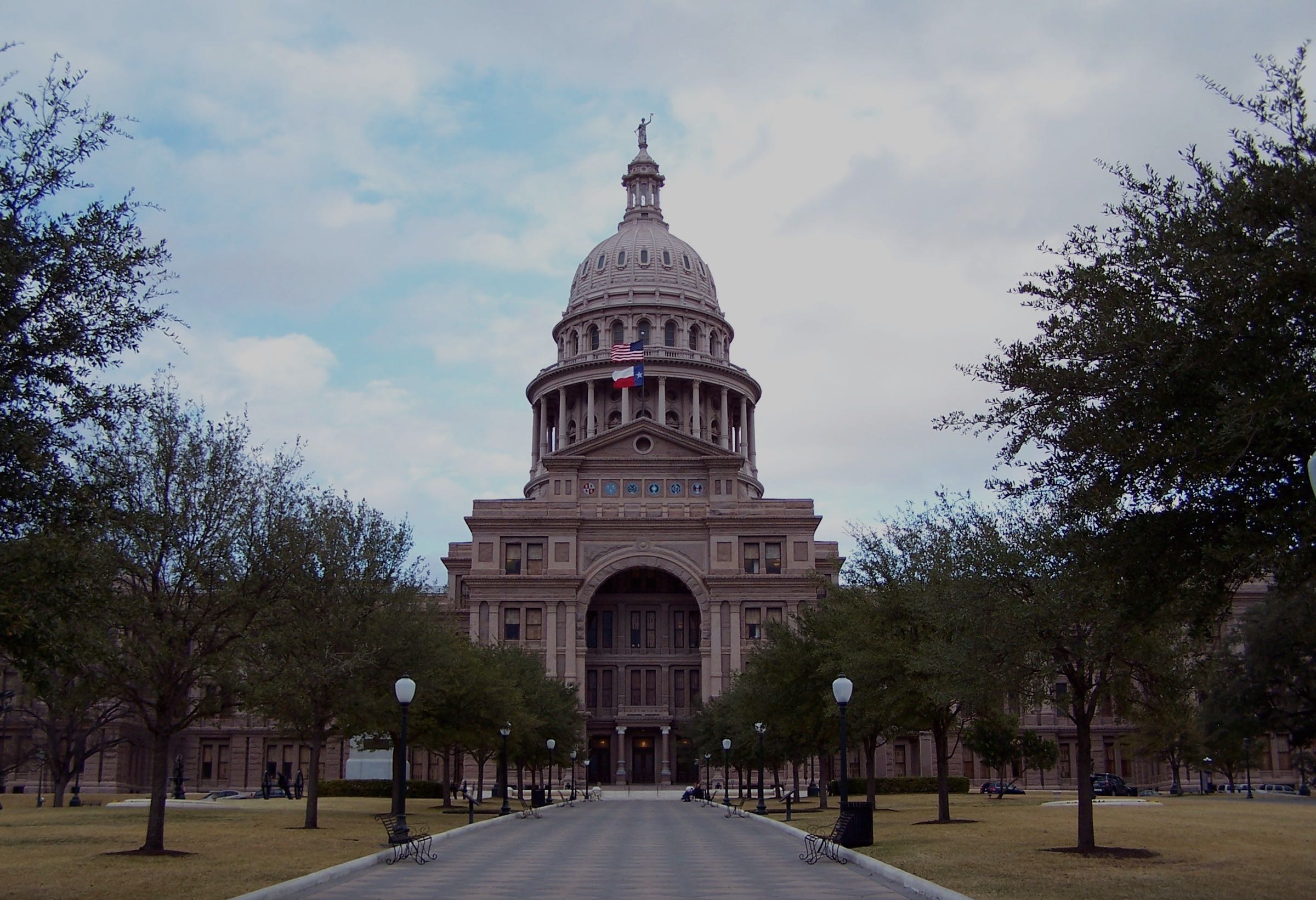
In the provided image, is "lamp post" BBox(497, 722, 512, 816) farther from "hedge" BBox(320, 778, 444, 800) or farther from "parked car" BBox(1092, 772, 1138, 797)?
"parked car" BBox(1092, 772, 1138, 797)

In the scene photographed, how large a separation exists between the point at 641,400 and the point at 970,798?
62.0 meters

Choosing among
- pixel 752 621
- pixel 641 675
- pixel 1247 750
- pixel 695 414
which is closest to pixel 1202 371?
pixel 1247 750

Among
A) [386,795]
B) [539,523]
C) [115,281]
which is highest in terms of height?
[539,523]

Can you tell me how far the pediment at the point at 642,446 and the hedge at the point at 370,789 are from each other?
31121 mm

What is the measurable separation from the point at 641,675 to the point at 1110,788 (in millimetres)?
37960

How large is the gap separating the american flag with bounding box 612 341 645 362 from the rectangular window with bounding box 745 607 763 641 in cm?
2899

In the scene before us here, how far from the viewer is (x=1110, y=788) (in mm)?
80562

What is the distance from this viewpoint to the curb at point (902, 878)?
62.9 ft

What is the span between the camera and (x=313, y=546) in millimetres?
31984

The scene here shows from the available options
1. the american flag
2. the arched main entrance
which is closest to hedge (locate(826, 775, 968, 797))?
the arched main entrance

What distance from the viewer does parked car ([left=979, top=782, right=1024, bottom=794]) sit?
249ft

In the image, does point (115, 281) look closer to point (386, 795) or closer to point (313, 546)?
point (313, 546)

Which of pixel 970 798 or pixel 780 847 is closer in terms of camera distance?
pixel 780 847

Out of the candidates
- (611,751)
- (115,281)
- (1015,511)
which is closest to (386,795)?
(611,751)
